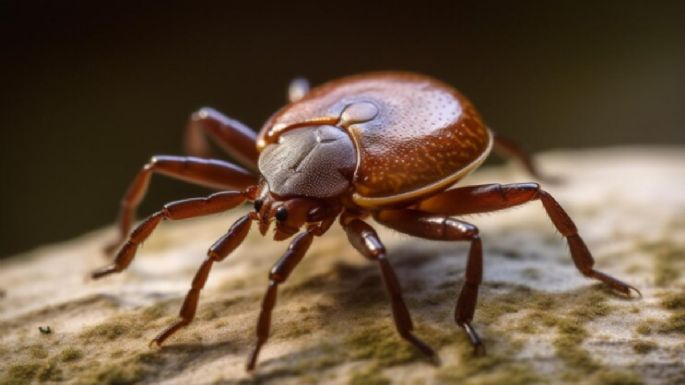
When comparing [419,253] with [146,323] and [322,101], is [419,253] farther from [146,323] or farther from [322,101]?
[146,323]

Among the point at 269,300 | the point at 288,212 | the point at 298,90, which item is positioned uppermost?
the point at 298,90

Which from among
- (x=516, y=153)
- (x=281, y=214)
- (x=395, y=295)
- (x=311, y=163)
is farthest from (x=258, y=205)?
(x=516, y=153)

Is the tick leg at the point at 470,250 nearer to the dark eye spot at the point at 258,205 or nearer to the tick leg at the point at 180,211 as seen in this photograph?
the dark eye spot at the point at 258,205

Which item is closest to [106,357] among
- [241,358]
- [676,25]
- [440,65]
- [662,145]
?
[241,358]

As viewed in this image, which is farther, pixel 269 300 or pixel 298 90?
pixel 298 90

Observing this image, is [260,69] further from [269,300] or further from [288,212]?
[269,300]

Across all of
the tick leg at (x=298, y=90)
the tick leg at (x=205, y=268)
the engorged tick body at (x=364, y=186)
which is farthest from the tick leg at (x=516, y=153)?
the tick leg at (x=205, y=268)
